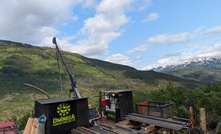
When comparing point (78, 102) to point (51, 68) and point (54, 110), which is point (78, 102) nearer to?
point (54, 110)

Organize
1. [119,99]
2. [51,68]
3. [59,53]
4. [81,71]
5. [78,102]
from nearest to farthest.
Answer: [78,102] < [119,99] < [59,53] < [51,68] < [81,71]

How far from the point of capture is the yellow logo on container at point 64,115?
8.94 metres

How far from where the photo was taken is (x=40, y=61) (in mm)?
146625

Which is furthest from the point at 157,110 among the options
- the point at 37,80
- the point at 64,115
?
the point at 37,80

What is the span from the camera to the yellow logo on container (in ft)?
29.3

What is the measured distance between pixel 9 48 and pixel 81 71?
2448 inches

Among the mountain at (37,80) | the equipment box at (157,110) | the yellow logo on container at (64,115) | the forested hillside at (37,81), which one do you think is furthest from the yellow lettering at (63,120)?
the mountain at (37,80)

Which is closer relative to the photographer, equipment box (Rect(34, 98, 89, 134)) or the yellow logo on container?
equipment box (Rect(34, 98, 89, 134))

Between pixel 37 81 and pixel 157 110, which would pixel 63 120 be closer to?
pixel 157 110

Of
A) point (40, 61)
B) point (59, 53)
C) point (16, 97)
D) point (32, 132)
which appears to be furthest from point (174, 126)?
point (40, 61)

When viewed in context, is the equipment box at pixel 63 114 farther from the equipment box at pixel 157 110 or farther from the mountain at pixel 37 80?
the mountain at pixel 37 80

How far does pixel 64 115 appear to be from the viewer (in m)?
9.14

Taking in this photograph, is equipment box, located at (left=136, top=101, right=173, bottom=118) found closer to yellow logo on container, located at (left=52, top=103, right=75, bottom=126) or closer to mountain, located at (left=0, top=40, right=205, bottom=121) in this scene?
yellow logo on container, located at (left=52, top=103, right=75, bottom=126)

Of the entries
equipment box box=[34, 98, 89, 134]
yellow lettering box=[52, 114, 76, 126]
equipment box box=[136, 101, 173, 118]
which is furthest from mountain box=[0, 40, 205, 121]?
yellow lettering box=[52, 114, 76, 126]
